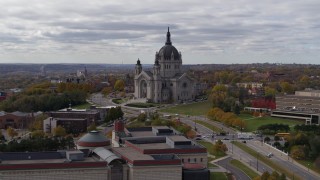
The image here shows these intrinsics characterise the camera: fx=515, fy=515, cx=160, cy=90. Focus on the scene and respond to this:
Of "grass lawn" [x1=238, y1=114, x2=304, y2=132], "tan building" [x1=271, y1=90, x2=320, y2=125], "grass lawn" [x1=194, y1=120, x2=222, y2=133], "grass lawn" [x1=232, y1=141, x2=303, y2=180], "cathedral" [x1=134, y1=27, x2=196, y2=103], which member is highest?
"cathedral" [x1=134, y1=27, x2=196, y2=103]

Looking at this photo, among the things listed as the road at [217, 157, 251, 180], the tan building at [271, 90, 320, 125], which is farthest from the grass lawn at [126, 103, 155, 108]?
the road at [217, 157, 251, 180]

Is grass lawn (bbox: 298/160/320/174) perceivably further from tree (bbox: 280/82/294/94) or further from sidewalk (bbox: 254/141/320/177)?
tree (bbox: 280/82/294/94)

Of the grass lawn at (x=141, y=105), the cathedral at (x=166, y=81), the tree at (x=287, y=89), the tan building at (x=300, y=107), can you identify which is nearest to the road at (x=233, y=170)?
the tan building at (x=300, y=107)

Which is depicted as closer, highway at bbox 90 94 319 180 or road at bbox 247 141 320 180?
road at bbox 247 141 320 180

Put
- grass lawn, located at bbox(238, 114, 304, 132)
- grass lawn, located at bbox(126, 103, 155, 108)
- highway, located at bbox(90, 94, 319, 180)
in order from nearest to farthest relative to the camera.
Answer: highway, located at bbox(90, 94, 319, 180)
grass lawn, located at bbox(238, 114, 304, 132)
grass lawn, located at bbox(126, 103, 155, 108)

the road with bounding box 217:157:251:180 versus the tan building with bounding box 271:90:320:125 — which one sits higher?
the tan building with bounding box 271:90:320:125

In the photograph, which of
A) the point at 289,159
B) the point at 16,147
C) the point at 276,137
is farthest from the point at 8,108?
the point at 289,159

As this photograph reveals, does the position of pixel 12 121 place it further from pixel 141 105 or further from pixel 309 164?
pixel 309 164
